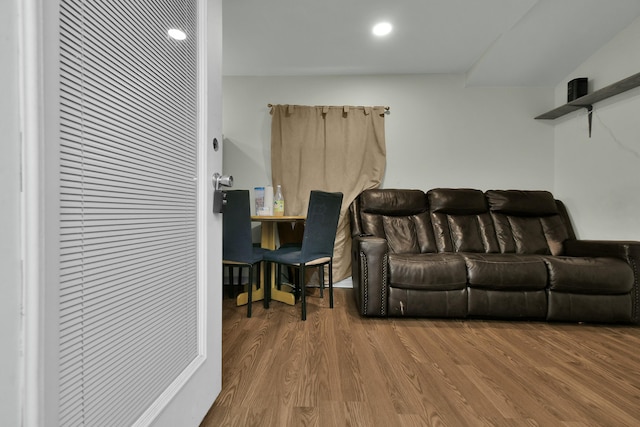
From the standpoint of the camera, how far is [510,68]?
111 inches

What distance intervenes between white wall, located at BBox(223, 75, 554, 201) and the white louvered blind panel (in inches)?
89.1

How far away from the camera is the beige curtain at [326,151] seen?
10.1 feet

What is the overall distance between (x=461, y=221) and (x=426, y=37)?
5.44 feet

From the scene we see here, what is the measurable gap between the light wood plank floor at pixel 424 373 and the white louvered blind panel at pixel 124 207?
1.70 feet

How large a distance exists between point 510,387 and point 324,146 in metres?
2.46

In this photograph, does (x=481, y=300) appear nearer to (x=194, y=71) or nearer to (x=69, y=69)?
(x=194, y=71)

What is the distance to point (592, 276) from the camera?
2057 millimetres

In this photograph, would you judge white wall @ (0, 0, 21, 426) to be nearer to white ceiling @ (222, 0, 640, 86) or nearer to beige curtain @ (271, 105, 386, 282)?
white ceiling @ (222, 0, 640, 86)

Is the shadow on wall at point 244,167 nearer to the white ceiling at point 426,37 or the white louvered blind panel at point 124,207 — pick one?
the white ceiling at point 426,37

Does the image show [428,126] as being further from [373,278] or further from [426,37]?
[373,278]

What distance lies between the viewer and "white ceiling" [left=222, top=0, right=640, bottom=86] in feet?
7.10

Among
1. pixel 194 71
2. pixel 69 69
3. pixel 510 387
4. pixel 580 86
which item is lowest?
pixel 510 387

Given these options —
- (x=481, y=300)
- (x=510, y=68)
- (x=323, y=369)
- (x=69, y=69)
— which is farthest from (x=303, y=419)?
(x=510, y=68)

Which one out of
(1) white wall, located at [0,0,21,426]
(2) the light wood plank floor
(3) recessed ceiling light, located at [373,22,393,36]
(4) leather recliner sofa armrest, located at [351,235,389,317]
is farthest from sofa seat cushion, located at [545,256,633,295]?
(1) white wall, located at [0,0,21,426]
